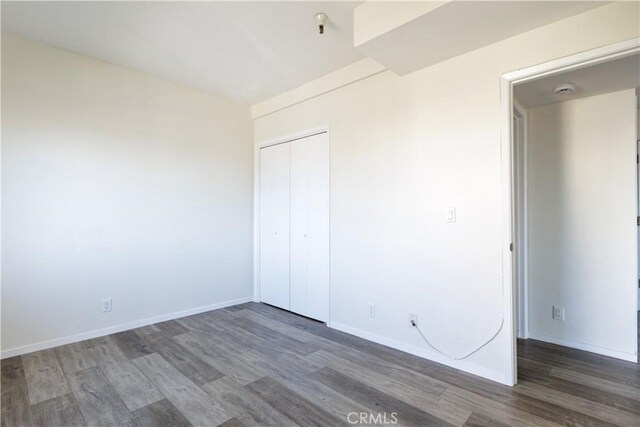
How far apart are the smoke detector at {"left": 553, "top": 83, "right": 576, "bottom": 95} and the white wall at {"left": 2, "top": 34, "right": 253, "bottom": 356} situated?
10.9 feet

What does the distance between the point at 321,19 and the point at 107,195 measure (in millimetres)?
2498

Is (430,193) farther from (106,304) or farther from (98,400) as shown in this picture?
(106,304)

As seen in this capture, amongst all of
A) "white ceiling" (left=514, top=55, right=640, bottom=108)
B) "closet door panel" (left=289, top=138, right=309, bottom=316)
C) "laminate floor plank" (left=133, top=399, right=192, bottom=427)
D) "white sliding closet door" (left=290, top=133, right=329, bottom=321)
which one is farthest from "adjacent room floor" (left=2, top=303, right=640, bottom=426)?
"white ceiling" (left=514, top=55, right=640, bottom=108)

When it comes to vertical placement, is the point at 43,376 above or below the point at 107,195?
below

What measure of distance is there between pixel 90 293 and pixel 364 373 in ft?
8.46

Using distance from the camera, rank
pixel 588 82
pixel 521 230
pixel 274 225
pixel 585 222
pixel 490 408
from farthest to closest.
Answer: pixel 274 225 → pixel 521 230 → pixel 585 222 → pixel 588 82 → pixel 490 408

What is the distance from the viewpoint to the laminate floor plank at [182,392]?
182cm

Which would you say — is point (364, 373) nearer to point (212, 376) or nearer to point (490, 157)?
point (212, 376)

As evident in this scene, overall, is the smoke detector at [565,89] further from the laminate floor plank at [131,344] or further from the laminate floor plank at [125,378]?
the laminate floor plank at [131,344]

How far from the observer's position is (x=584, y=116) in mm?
2709

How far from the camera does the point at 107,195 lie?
9.91 ft

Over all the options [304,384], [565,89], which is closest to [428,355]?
[304,384]

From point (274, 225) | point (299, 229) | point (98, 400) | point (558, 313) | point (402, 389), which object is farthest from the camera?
point (274, 225)

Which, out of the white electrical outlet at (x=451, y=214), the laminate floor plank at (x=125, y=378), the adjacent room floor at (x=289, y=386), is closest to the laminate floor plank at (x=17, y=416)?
the adjacent room floor at (x=289, y=386)
